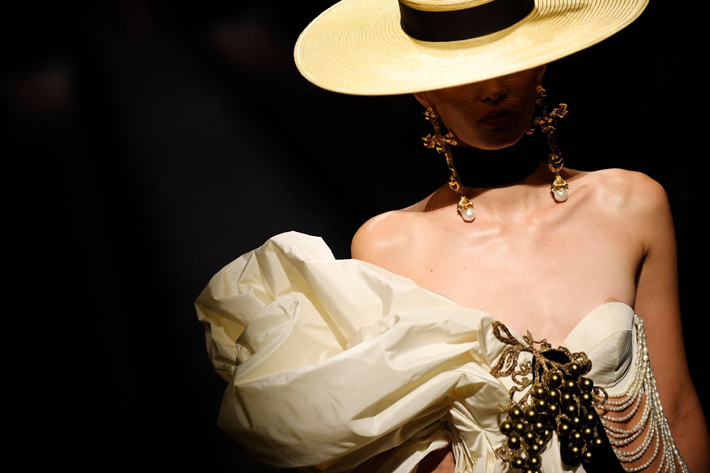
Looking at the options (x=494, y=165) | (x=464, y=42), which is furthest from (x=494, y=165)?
(x=464, y=42)

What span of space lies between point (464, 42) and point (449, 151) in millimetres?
211

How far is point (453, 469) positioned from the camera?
1029mm

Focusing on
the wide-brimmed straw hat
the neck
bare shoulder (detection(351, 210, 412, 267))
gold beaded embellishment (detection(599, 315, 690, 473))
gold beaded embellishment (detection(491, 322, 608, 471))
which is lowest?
gold beaded embellishment (detection(599, 315, 690, 473))

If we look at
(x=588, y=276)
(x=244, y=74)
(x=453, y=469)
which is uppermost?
(x=244, y=74)

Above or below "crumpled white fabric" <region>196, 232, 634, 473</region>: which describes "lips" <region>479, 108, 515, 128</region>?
above

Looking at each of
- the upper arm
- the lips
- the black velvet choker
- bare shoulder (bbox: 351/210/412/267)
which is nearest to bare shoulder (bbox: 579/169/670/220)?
the upper arm

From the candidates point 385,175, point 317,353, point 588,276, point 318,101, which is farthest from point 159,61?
point 588,276

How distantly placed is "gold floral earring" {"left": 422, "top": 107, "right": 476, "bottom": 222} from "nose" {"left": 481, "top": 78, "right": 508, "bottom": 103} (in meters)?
0.12

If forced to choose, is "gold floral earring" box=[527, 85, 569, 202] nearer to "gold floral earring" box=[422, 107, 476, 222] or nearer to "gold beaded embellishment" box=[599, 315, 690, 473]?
"gold floral earring" box=[422, 107, 476, 222]

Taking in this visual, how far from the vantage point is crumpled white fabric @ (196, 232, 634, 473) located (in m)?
0.92

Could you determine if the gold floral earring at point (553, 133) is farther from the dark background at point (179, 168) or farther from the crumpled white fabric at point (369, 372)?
the dark background at point (179, 168)

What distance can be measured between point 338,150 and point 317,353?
67 centimetres

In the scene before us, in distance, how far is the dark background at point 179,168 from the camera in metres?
1.31

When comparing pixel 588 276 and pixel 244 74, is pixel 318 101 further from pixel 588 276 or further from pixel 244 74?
pixel 588 276
